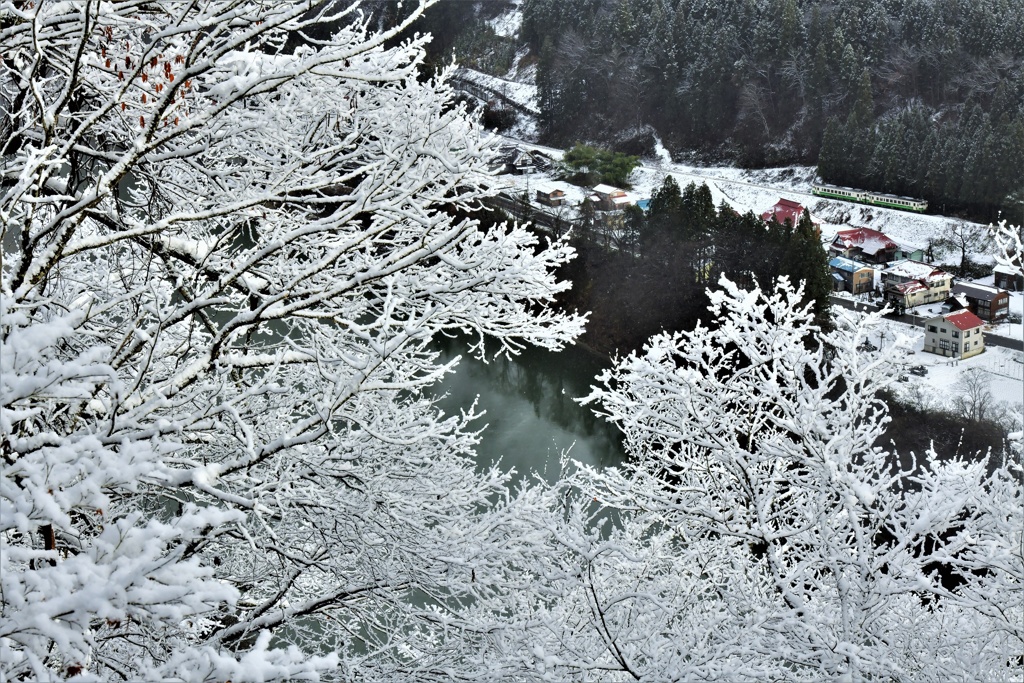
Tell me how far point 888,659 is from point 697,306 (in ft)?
45.7

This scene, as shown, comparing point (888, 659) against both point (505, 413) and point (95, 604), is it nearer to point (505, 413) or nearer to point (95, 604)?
point (95, 604)

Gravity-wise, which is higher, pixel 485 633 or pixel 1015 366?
pixel 485 633

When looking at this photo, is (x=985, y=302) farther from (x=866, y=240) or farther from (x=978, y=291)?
(x=866, y=240)

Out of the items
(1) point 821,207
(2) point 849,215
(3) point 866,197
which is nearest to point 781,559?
(2) point 849,215

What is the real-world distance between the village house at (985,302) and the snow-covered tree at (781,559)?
609 inches

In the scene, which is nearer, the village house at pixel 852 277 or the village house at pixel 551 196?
the village house at pixel 852 277

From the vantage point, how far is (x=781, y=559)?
3398 millimetres

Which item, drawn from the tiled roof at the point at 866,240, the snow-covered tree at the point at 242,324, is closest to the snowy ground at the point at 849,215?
the tiled roof at the point at 866,240

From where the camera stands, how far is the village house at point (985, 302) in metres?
18.0

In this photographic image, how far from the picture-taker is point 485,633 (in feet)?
9.68

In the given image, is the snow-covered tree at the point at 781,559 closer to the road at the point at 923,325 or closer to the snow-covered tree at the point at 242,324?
the snow-covered tree at the point at 242,324

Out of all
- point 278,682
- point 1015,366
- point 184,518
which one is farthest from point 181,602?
point 1015,366

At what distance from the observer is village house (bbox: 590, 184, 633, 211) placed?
20781 mm

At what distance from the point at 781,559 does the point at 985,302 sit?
54.8 feet
